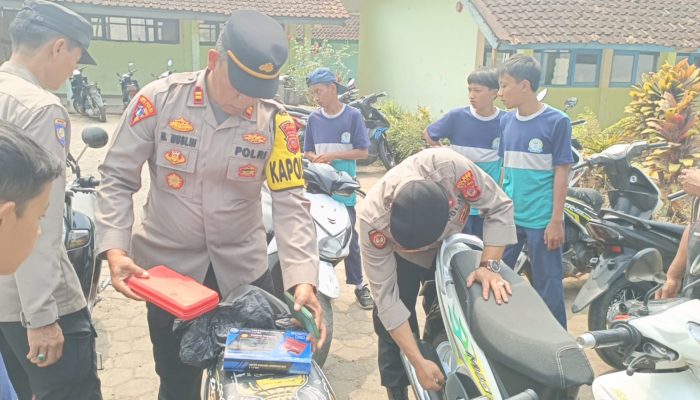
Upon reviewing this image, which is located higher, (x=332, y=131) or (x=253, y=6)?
(x=332, y=131)

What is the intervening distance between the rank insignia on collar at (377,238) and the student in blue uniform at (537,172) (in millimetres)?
1328

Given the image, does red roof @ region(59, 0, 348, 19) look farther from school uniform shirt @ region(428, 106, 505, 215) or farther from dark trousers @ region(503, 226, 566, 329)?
dark trousers @ region(503, 226, 566, 329)

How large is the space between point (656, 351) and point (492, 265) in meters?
0.66

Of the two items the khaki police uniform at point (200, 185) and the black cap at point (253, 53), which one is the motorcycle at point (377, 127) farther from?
the black cap at point (253, 53)

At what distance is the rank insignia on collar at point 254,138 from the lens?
195 centimetres

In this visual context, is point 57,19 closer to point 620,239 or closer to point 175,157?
point 175,157

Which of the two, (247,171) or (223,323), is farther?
(247,171)

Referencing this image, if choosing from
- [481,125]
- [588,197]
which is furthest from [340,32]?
[588,197]

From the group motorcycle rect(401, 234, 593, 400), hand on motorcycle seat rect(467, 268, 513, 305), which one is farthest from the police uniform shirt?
hand on motorcycle seat rect(467, 268, 513, 305)

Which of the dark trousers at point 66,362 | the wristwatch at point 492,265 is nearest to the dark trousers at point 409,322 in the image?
the wristwatch at point 492,265

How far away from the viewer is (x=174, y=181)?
1.95 metres

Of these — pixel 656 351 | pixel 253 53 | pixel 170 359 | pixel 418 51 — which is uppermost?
pixel 253 53

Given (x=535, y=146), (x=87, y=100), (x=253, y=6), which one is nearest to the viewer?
(x=535, y=146)

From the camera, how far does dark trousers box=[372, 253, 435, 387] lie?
2.58 metres
